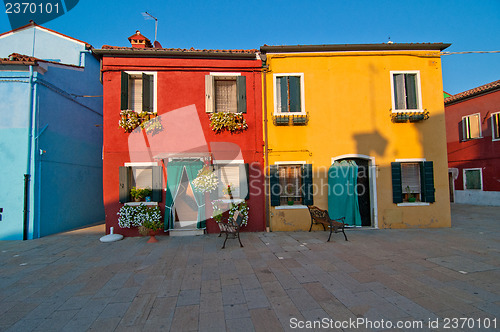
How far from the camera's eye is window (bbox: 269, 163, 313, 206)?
818cm

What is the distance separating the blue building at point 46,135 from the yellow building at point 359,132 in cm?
812

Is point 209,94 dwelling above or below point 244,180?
above

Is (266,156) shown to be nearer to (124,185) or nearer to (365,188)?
(365,188)

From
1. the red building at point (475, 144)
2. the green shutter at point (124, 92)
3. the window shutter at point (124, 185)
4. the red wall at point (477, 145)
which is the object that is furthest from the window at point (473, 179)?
the green shutter at point (124, 92)

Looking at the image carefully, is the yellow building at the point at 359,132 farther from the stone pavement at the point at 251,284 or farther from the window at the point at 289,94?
the stone pavement at the point at 251,284

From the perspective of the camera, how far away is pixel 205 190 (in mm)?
7535

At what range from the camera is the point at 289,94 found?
851 centimetres

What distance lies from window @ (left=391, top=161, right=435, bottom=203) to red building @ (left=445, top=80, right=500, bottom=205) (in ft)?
33.1

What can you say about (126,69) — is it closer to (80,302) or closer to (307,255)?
(80,302)

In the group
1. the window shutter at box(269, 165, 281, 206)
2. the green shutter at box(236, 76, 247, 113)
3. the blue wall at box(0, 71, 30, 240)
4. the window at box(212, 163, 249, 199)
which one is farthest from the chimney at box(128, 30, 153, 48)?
the window shutter at box(269, 165, 281, 206)

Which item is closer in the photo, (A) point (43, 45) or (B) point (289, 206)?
(B) point (289, 206)

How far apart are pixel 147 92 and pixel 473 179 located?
66.5 ft

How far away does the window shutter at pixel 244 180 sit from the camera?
26.2 feet

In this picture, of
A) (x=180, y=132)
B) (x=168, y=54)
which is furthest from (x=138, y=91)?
(x=180, y=132)
